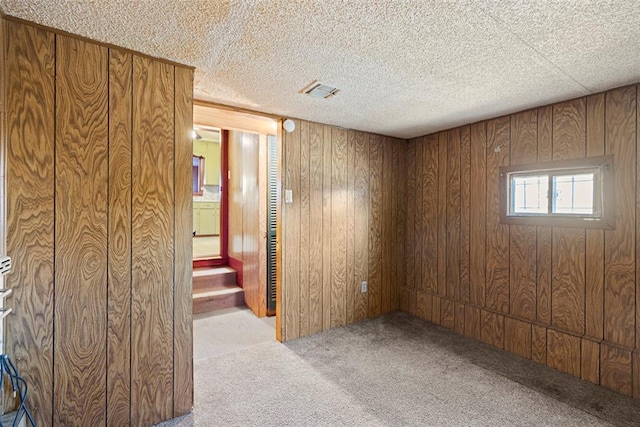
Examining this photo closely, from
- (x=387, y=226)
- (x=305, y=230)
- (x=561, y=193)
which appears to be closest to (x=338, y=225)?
(x=305, y=230)

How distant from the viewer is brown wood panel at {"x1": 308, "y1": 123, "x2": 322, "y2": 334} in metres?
3.12

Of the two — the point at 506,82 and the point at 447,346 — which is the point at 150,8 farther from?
the point at 447,346

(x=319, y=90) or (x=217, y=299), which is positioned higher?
(x=319, y=90)

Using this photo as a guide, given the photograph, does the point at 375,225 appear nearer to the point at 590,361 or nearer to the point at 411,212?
the point at 411,212

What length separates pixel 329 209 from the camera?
3254mm

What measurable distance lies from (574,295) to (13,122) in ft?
12.3

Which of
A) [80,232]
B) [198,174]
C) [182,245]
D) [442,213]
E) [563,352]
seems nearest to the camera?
[80,232]

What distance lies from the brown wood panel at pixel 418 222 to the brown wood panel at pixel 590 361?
1.56 m

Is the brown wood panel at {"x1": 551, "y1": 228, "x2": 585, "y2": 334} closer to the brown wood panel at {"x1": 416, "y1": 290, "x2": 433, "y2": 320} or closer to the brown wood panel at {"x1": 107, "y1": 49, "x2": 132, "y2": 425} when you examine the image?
the brown wood panel at {"x1": 416, "y1": 290, "x2": 433, "y2": 320}

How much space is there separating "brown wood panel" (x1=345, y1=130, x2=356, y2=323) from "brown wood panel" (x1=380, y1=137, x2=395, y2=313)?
0.46 meters

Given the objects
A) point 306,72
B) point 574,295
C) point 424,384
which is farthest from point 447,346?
point 306,72

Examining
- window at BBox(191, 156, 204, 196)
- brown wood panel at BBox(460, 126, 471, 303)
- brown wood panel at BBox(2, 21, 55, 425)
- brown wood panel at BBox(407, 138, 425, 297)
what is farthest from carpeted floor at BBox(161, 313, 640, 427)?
window at BBox(191, 156, 204, 196)

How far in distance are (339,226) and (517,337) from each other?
1.92m

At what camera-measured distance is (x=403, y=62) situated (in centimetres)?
181
